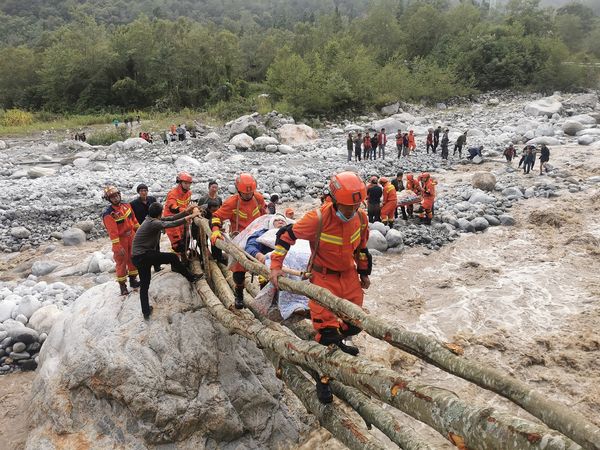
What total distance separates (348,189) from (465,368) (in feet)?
5.19

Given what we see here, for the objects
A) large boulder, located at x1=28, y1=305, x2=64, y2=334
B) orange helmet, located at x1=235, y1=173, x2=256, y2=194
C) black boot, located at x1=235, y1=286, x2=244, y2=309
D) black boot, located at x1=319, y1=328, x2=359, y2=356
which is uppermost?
orange helmet, located at x1=235, y1=173, x2=256, y2=194

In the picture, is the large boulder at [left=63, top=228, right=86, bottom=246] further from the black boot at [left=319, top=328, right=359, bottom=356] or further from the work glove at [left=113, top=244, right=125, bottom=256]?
the black boot at [left=319, top=328, right=359, bottom=356]

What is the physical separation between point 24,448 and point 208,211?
3270 mm

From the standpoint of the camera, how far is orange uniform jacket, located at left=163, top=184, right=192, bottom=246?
631cm

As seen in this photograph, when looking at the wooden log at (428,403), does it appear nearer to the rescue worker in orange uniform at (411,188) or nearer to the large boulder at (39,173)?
the rescue worker in orange uniform at (411,188)

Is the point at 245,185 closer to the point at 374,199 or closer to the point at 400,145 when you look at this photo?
the point at 374,199

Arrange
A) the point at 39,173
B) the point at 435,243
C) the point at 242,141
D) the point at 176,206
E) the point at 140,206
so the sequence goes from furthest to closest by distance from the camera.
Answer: the point at 242,141, the point at 39,173, the point at 435,243, the point at 140,206, the point at 176,206

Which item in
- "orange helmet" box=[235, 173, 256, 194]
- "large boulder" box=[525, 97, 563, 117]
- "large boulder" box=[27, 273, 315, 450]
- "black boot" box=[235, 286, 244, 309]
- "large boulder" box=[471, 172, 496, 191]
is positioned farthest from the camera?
"large boulder" box=[525, 97, 563, 117]

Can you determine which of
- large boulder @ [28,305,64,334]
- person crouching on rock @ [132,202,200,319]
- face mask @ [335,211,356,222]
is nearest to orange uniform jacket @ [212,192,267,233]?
person crouching on rock @ [132,202,200,319]

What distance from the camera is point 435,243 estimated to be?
10609mm

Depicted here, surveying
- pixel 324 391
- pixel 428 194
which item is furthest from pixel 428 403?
pixel 428 194

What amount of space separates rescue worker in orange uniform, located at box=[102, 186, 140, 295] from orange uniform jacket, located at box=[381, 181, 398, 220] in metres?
6.26

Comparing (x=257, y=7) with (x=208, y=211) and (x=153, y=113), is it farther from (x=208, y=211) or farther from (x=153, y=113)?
(x=208, y=211)

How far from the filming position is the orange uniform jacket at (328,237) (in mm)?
3859
